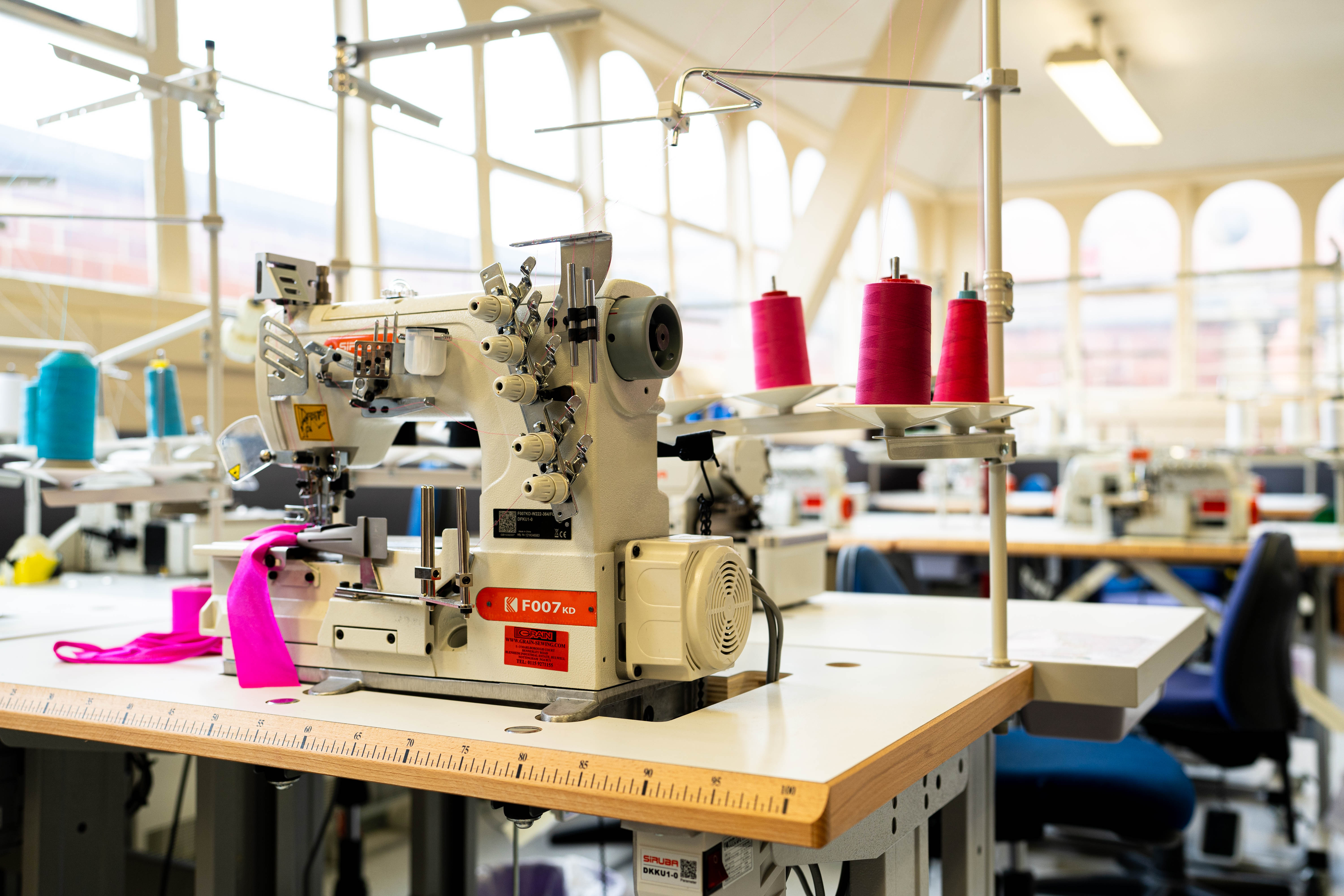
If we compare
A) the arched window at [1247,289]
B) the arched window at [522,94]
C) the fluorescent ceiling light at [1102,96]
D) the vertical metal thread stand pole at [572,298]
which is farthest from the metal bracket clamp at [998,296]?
the arched window at [1247,289]

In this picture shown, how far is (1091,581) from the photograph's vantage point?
3984 millimetres

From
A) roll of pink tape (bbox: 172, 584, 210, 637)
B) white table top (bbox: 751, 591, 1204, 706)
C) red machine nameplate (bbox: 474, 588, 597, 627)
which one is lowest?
white table top (bbox: 751, 591, 1204, 706)

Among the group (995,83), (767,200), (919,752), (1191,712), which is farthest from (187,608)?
(767,200)

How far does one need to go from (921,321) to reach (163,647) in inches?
44.5

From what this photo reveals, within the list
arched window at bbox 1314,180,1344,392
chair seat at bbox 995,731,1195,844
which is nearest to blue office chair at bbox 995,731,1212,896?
chair seat at bbox 995,731,1195,844

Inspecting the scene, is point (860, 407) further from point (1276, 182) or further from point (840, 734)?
point (1276, 182)

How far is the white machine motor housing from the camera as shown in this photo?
3.63ft

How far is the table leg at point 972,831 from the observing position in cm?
133

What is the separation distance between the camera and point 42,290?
3.33 m

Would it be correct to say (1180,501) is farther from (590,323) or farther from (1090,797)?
(590,323)

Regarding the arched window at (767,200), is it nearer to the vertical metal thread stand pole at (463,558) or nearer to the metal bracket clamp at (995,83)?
the metal bracket clamp at (995,83)

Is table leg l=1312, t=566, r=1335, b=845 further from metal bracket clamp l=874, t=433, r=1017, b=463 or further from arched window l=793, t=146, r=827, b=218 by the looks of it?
arched window l=793, t=146, r=827, b=218

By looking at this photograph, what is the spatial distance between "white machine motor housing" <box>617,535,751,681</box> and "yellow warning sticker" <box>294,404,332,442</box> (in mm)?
488

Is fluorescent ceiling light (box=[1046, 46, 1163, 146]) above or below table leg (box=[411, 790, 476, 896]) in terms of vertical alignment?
above
